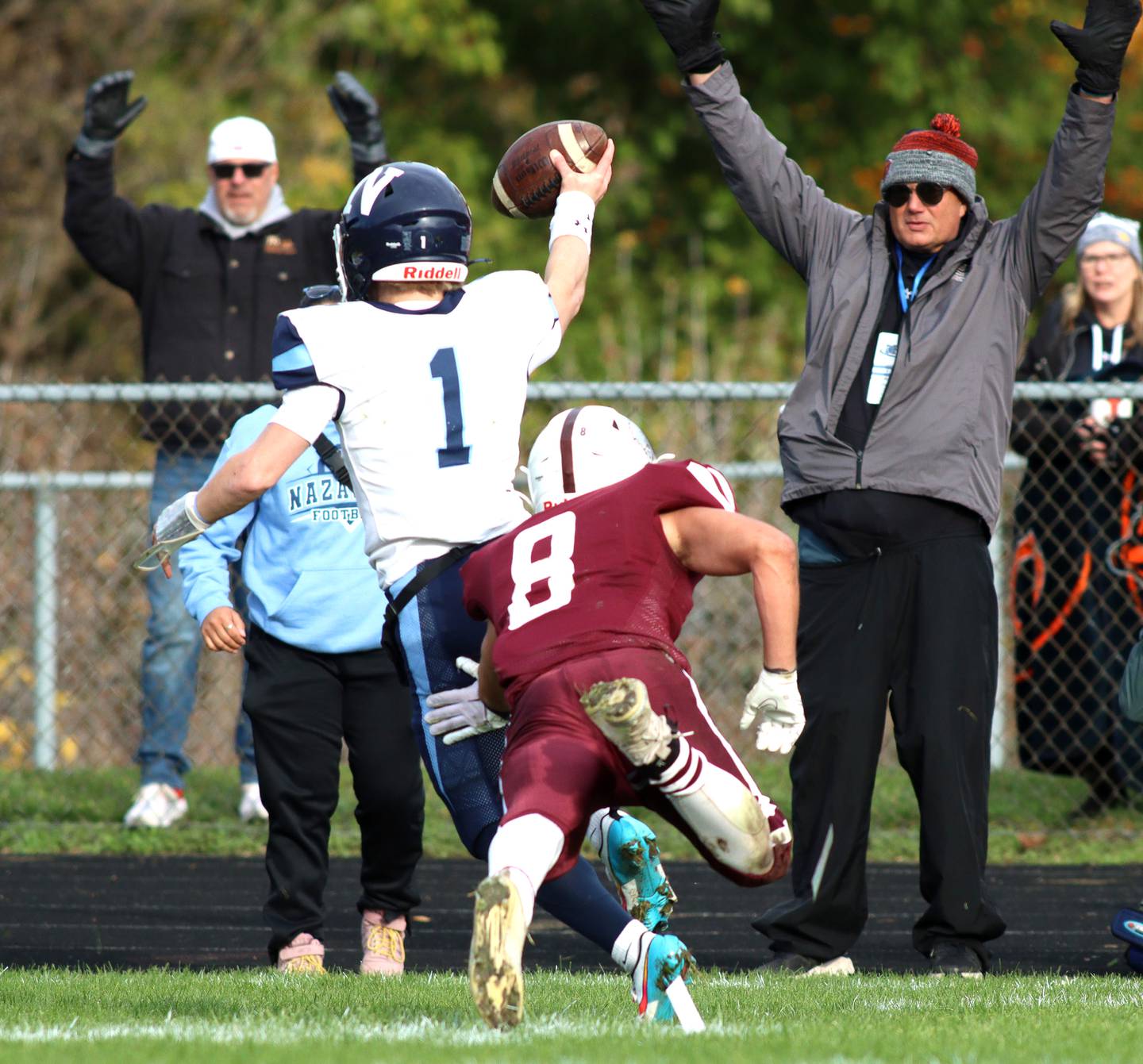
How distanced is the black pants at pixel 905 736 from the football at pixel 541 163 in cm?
139

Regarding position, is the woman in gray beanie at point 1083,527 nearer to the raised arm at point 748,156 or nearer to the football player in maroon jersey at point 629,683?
the raised arm at point 748,156

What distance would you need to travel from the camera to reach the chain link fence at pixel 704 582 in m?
7.80

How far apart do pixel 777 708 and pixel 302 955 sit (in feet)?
6.76

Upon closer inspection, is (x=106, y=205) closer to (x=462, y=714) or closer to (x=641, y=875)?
(x=462, y=714)

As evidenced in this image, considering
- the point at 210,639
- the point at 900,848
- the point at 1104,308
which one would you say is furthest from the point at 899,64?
the point at 210,639

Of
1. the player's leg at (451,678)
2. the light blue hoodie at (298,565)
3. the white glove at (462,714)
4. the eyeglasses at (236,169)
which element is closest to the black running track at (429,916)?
the light blue hoodie at (298,565)

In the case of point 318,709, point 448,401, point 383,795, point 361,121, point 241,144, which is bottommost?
point 383,795

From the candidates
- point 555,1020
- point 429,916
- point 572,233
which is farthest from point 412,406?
point 429,916

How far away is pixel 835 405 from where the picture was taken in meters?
5.55

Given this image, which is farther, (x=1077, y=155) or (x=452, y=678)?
(x=1077, y=155)

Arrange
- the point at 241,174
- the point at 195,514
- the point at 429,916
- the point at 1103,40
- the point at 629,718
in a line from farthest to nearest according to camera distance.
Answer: the point at 241,174
the point at 429,916
the point at 1103,40
the point at 195,514
the point at 629,718

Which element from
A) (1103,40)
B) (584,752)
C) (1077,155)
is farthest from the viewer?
(1077,155)

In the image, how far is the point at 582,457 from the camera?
4.34 meters

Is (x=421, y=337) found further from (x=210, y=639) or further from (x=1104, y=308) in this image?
(x=1104, y=308)
